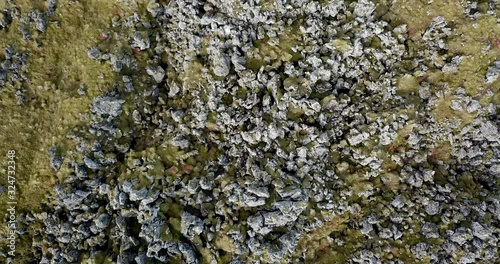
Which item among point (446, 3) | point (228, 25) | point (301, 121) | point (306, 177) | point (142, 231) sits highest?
point (446, 3)

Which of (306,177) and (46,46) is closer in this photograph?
(306,177)

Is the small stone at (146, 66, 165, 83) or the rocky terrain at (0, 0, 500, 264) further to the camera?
the small stone at (146, 66, 165, 83)

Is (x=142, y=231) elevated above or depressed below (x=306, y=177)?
below

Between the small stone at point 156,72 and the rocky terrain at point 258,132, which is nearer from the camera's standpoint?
the rocky terrain at point 258,132

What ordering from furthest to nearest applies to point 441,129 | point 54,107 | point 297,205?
point 54,107, point 441,129, point 297,205

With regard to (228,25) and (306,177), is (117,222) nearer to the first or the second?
(306,177)

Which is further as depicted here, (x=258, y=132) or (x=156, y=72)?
(x=156, y=72)

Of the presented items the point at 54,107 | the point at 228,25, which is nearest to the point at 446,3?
the point at 228,25

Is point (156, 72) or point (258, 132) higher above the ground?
point (156, 72)
